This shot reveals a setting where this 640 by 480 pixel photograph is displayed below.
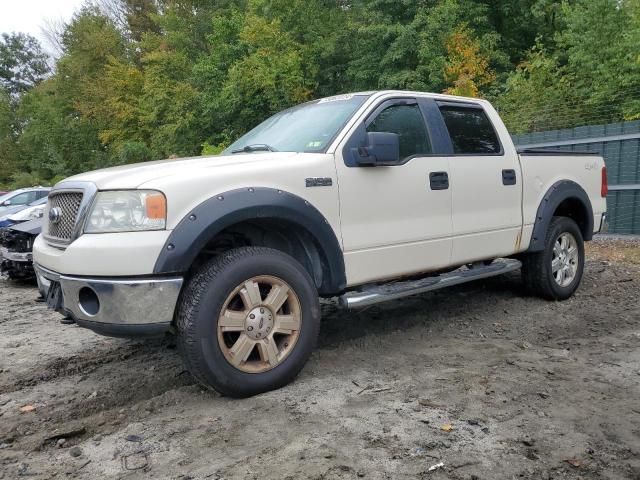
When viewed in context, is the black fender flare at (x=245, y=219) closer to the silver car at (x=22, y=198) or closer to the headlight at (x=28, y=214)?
the headlight at (x=28, y=214)

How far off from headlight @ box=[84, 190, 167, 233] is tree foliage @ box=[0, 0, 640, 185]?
12.0 m

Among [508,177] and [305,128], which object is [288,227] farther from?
[508,177]

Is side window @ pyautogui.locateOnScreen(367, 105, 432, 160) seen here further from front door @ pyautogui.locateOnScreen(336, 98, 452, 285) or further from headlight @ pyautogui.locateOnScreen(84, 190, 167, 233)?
Result: headlight @ pyautogui.locateOnScreen(84, 190, 167, 233)

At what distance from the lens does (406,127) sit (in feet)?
15.4

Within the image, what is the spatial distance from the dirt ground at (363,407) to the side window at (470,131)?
161 cm

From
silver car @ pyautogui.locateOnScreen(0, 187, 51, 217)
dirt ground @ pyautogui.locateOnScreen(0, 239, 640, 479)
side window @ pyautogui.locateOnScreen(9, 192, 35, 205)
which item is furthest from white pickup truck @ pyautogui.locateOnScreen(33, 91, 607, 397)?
side window @ pyautogui.locateOnScreen(9, 192, 35, 205)

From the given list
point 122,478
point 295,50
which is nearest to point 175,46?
point 295,50

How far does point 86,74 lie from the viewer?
36125 mm

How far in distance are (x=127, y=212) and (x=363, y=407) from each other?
180 cm

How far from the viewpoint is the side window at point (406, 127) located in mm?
4512

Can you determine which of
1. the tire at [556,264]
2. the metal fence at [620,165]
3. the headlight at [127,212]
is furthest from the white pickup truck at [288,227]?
the metal fence at [620,165]

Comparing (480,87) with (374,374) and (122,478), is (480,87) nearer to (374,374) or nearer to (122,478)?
(374,374)

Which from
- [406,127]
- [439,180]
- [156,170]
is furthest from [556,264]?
[156,170]

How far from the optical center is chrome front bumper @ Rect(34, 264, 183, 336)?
3230mm
